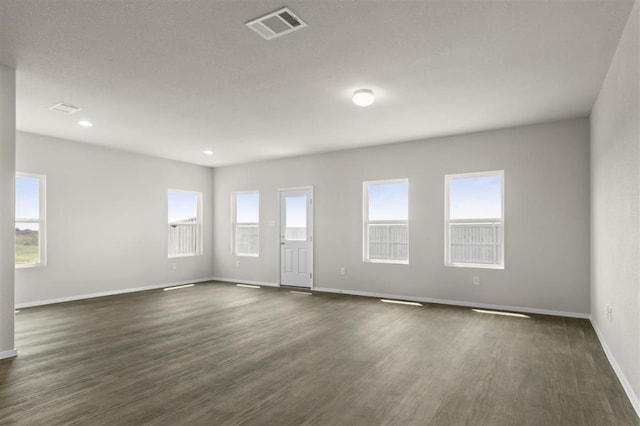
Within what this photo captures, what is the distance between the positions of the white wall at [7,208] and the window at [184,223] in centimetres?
465

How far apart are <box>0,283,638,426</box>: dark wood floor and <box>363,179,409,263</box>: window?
1.51m

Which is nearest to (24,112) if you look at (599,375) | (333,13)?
(333,13)

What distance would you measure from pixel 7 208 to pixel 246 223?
17.5ft

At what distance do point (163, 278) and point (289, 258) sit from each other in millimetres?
2710

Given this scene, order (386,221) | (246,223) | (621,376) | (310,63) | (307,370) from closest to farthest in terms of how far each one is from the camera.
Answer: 1. (621,376)
2. (307,370)
3. (310,63)
4. (386,221)
5. (246,223)

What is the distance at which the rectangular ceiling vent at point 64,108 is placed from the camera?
4590 mm

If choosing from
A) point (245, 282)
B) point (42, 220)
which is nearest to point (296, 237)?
point (245, 282)

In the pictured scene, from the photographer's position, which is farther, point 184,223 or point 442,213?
point 184,223

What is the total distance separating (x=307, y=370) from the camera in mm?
3230

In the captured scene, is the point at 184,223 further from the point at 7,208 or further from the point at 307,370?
the point at 307,370

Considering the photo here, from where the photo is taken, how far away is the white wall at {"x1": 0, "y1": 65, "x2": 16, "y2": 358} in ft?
11.4

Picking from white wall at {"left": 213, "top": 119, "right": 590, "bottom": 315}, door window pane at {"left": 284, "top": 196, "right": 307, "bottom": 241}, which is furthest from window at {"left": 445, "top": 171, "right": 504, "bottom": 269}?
door window pane at {"left": 284, "top": 196, "right": 307, "bottom": 241}

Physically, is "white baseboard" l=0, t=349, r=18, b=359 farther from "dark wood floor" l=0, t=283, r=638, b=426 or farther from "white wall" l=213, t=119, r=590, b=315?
"white wall" l=213, t=119, r=590, b=315

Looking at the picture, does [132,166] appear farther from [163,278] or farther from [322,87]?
[322,87]
